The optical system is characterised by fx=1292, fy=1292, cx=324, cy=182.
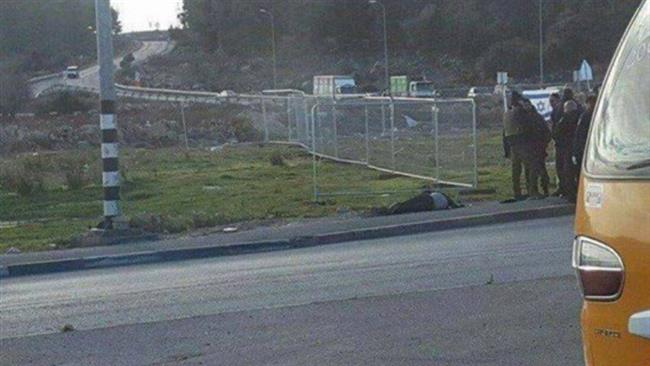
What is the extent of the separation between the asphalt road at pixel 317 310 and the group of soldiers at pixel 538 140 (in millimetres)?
4747

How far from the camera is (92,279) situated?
14445mm

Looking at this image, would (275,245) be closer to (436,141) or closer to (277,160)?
(436,141)

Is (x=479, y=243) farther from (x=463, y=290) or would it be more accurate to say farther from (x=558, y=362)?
(x=558, y=362)

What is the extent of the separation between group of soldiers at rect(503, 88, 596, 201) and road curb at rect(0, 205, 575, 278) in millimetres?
1010

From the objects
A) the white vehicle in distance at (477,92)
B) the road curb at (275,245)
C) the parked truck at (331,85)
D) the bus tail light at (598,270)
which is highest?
the parked truck at (331,85)

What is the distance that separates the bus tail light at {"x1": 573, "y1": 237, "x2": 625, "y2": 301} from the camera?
15.5 ft

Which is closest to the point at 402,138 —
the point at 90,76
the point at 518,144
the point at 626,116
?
the point at 518,144

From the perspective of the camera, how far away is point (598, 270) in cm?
483

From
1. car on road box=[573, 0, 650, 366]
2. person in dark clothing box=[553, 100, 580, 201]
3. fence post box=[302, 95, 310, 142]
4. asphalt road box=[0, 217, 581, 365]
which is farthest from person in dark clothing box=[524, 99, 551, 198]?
car on road box=[573, 0, 650, 366]

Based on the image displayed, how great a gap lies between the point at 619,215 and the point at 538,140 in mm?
16448

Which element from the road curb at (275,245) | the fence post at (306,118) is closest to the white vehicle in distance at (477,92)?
the fence post at (306,118)

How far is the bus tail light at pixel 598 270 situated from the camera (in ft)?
15.5

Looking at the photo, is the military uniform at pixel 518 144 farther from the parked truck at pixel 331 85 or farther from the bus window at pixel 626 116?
the parked truck at pixel 331 85

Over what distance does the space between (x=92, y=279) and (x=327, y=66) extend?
77040 millimetres
